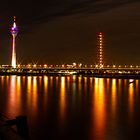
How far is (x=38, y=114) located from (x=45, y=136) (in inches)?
140

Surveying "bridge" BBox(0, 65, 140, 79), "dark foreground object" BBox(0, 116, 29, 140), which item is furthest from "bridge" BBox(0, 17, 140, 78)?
"dark foreground object" BBox(0, 116, 29, 140)

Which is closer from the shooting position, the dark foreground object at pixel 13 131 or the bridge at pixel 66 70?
the dark foreground object at pixel 13 131

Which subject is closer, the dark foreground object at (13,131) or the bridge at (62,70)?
the dark foreground object at (13,131)

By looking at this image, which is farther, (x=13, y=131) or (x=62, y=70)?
(x=62, y=70)

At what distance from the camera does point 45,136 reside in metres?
7.78

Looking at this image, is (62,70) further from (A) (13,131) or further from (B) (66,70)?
(A) (13,131)

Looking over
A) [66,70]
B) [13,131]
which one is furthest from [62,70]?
[13,131]

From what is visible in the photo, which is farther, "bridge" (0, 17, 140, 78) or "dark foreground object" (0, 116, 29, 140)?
"bridge" (0, 17, 140, 78)

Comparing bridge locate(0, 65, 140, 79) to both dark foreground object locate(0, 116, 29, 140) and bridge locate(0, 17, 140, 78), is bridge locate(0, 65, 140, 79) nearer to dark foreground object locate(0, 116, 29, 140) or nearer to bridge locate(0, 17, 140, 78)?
bridge locate(0, 17, 140, 78)

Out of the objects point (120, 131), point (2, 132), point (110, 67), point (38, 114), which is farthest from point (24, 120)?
point (110, 67)

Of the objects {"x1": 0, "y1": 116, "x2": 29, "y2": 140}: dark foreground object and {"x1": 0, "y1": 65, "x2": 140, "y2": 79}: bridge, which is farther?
{"x1": 0, "y1": 65, "x2": 140, "y2": 79}: bridge

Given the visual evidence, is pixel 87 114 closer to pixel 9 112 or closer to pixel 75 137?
pixel 9 112

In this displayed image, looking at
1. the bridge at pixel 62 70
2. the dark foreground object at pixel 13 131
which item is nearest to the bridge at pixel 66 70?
the bridge at pixel 62 70

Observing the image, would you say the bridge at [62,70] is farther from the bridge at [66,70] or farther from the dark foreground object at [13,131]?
the dark foreground object at [13,131]
